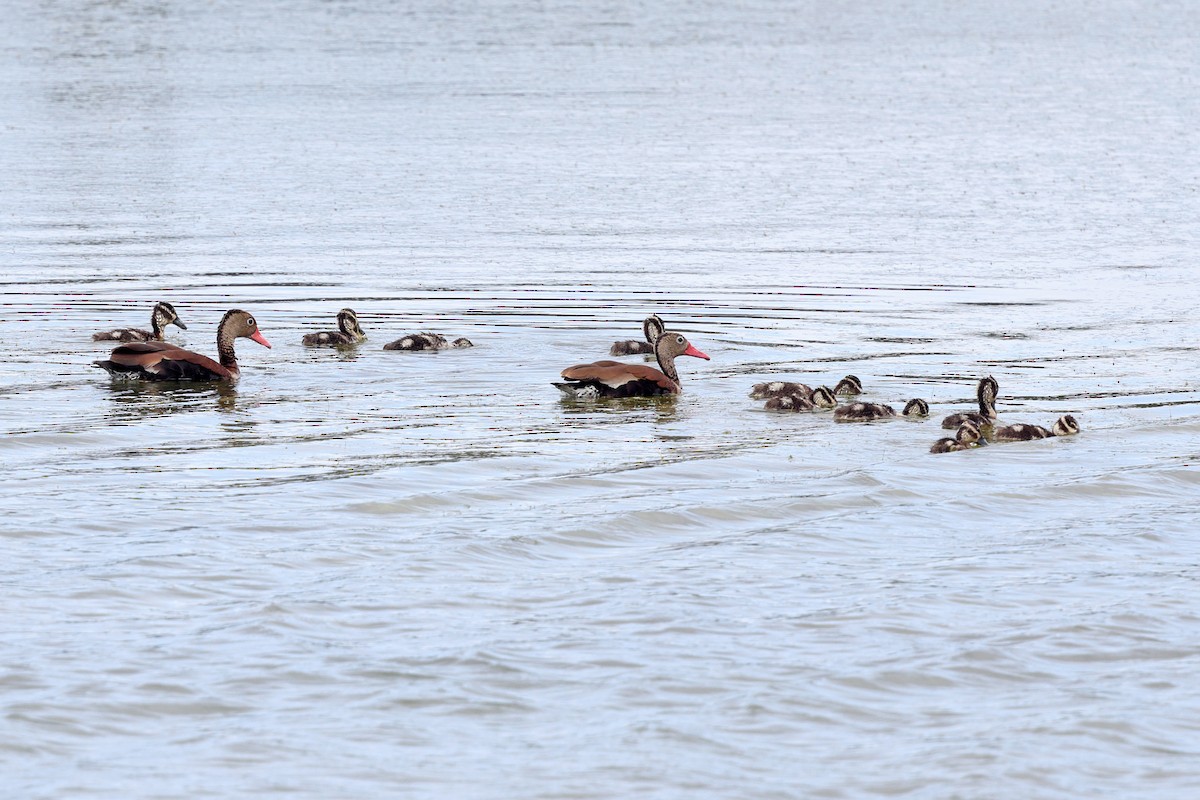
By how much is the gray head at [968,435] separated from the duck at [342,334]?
5938 mm

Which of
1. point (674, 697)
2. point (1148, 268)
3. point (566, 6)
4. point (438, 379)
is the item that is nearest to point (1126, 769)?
point (674, 697)

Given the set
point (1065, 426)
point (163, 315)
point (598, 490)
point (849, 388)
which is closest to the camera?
point (598, 490)

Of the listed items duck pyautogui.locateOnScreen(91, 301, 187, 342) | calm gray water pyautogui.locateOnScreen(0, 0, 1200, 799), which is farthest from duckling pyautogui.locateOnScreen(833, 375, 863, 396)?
duck pyautogui.locateOnScreen(91, 301, 187, 342)

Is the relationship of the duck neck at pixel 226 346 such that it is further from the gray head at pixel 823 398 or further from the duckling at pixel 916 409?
the duckling at pixel 916 409

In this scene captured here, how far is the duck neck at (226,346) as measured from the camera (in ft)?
48.6

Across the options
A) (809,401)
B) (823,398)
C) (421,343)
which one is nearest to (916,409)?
(823,398)

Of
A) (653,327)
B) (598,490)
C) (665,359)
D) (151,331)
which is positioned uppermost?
(653,327)

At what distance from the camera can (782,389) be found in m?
13.4

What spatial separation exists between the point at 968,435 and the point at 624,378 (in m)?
2.91

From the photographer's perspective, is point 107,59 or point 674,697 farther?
point 107,59

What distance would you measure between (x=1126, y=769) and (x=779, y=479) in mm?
4541

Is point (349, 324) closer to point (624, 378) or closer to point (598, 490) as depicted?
point (624, 378)

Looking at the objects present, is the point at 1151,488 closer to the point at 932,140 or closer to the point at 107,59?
the point at 932,140

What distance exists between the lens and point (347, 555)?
920cm
